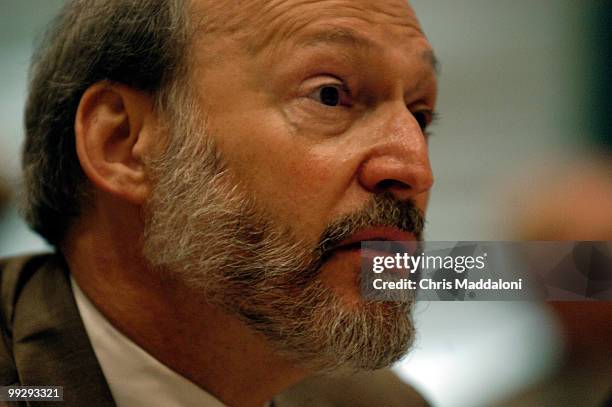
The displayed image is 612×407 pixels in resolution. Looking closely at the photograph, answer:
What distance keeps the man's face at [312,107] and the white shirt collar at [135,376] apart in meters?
0.32

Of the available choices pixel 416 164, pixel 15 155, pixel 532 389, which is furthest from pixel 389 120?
pixel 15 155

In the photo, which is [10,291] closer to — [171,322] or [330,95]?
[171,322]

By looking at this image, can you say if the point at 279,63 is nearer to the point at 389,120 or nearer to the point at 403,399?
the point at 389,120

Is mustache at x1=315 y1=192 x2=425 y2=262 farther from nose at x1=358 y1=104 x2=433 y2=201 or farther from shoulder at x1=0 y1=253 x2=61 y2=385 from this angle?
shoulder at x1=0 y1=253 x2=61 y2=385

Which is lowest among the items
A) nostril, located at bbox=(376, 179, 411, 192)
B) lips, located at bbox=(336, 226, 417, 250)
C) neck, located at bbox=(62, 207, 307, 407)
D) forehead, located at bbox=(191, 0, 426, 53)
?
neck, located at bbox=(62, 207, 307, 407)

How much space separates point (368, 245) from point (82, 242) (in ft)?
1.71


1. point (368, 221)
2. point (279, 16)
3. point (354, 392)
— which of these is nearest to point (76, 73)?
point (279, 16)

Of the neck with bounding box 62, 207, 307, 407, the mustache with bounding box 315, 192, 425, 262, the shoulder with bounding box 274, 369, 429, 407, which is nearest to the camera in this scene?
the mustache with bounding box 315, 192, 425, 262

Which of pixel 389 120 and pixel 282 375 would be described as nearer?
pixel 389 120

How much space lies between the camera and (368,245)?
128 centimetres

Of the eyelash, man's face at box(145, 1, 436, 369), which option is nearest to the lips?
man's face at box(145, 1, 436, 369)

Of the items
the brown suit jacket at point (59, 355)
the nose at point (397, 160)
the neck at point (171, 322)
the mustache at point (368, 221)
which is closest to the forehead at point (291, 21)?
the nose at point (397, 160)

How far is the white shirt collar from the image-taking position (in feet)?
4.43

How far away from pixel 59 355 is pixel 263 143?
0.49 metres
